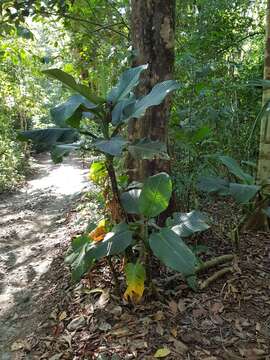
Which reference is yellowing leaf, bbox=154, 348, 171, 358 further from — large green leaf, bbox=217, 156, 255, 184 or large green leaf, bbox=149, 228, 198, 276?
large green leaf, bbox=217, 156, 255, 184

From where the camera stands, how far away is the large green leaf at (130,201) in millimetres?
2182

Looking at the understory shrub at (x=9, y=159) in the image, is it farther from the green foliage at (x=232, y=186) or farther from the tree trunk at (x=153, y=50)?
the green foliage at (x=232, y=186)

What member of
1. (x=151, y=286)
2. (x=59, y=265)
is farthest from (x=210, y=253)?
(x=59, y=265)

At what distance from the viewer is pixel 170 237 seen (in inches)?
75.2

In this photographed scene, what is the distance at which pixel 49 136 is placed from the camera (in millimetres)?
1920

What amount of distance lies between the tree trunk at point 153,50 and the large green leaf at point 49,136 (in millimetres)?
978

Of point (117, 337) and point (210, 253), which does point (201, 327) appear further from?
point (210, 253)

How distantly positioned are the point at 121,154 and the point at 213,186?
94cm

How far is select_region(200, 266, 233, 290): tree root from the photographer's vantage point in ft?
8.04

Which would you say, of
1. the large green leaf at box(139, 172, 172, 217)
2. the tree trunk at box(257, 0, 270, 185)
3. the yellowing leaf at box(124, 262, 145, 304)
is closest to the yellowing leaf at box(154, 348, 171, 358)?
the yellowing leaf at box(124, 262, 145, 304)

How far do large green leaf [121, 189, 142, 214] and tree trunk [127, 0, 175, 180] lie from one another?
0.71 metres

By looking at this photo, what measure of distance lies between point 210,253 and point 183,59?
1.69 metres

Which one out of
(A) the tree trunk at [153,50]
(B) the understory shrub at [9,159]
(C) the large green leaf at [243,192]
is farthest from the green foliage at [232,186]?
(B) the understory shrub at [9,159]

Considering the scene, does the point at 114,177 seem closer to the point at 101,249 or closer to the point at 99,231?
the point at 101,249
